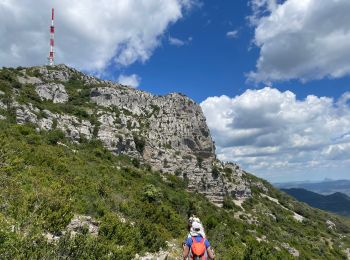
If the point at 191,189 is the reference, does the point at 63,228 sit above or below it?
below

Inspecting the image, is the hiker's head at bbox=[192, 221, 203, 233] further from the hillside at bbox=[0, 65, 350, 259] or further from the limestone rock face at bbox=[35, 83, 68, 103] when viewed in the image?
the limestone rock face at bbox=[35, 83, 68, 103]

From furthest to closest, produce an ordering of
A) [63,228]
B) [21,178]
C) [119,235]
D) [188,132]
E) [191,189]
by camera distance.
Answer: [188,132] < [191,189] < [21,178] < [119,235] < [63,228]

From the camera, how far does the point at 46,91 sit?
85.0 m

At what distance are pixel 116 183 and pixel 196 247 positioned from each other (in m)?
28.1

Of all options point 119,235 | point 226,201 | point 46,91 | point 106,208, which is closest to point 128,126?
point 46,91

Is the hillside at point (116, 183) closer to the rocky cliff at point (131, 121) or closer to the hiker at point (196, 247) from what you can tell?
the rocky cliff at point (131, 121)

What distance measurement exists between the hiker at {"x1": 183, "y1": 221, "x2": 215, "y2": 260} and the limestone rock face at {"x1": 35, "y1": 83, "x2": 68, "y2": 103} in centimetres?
7960

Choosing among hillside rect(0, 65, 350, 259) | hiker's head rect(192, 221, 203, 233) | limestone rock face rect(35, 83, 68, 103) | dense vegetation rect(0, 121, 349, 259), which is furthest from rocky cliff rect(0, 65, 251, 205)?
hiker's head rect(192, 221, 203, 233)

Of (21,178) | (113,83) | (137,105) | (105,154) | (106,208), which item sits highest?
(113,83)

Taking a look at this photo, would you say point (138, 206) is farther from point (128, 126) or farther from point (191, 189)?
point (128, 126)

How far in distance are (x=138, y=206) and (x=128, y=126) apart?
57.0 meters

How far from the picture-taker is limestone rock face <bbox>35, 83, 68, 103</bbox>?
83.6m

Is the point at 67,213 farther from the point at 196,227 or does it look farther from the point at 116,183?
the point at 116,183

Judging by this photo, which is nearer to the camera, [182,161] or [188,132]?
[182,161]
